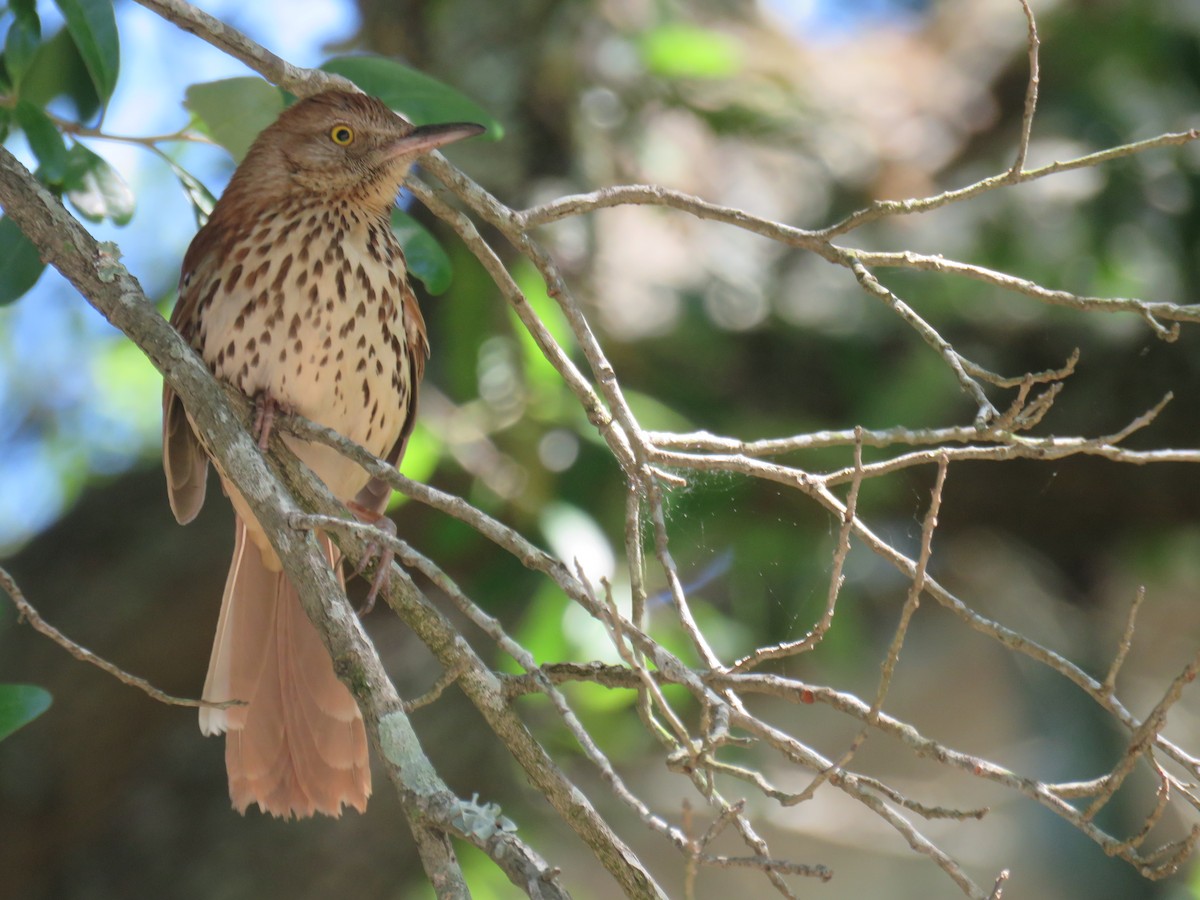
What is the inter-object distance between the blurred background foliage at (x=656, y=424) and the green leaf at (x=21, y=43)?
5.79ft

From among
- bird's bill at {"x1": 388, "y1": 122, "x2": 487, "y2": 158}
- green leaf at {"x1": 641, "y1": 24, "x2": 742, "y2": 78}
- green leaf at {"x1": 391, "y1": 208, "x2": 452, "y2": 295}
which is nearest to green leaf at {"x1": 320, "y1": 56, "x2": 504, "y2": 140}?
bird's bill at {"x1": 388, "y1": 122, "x2": 487, "y2": 158}

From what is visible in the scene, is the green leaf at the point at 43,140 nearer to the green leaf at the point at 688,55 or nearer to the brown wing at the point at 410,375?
the brown wing at the point at 410,375

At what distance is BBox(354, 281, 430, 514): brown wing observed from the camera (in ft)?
10.3

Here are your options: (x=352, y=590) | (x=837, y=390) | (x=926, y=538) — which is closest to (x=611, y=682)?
(x=926, y=538)

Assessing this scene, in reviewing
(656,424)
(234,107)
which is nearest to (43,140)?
(234,107)

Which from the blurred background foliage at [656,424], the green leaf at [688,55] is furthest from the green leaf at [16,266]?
the green leaf at [688,55]

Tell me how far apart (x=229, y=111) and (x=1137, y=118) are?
4.13m

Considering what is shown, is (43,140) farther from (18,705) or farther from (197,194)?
(18,705)

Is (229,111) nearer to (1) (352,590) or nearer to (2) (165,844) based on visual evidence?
(1) (352,590)

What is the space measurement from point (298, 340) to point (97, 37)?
2.31 feet

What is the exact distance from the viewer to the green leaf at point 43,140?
97.9 inches

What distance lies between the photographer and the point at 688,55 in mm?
4723

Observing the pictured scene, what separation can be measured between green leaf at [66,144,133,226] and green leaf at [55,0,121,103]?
13 cm

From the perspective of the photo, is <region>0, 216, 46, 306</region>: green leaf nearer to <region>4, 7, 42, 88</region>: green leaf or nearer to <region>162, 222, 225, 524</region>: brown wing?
<region>4, 7, 42, 88</region>: green leaf
